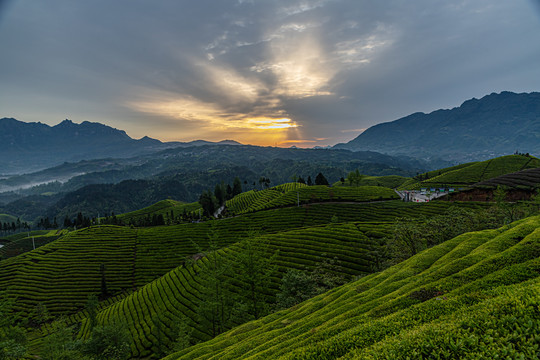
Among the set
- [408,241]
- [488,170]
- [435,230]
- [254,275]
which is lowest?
[254,275]

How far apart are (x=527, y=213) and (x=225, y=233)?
300 ft

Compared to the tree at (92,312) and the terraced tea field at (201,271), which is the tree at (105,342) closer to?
the terraced tea field at (201,271)

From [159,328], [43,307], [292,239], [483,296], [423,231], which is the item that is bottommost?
[43,307]

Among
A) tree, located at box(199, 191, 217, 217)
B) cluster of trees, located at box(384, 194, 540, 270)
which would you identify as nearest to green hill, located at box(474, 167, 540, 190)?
cluster of trees, located at box(384, 194, 540, 270)

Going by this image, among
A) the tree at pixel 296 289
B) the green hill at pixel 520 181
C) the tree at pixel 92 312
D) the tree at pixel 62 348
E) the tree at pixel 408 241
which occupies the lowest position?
the tree at pixel 92 312

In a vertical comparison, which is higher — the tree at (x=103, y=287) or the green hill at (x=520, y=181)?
the green hill at (x=520, y=181)

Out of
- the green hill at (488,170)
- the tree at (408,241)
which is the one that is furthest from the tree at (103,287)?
the green hill at (488,170)

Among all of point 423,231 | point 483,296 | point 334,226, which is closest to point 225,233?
point 334,226

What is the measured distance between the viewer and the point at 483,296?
10938 millimetres

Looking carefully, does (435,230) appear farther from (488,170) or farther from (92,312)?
(488,170)

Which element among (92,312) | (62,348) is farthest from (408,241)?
(92,312)

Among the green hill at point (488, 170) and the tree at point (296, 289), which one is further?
the green hill at point (488, 170)

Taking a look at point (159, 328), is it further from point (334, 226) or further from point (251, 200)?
point (251, 200)

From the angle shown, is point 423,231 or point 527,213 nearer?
point 423,231
